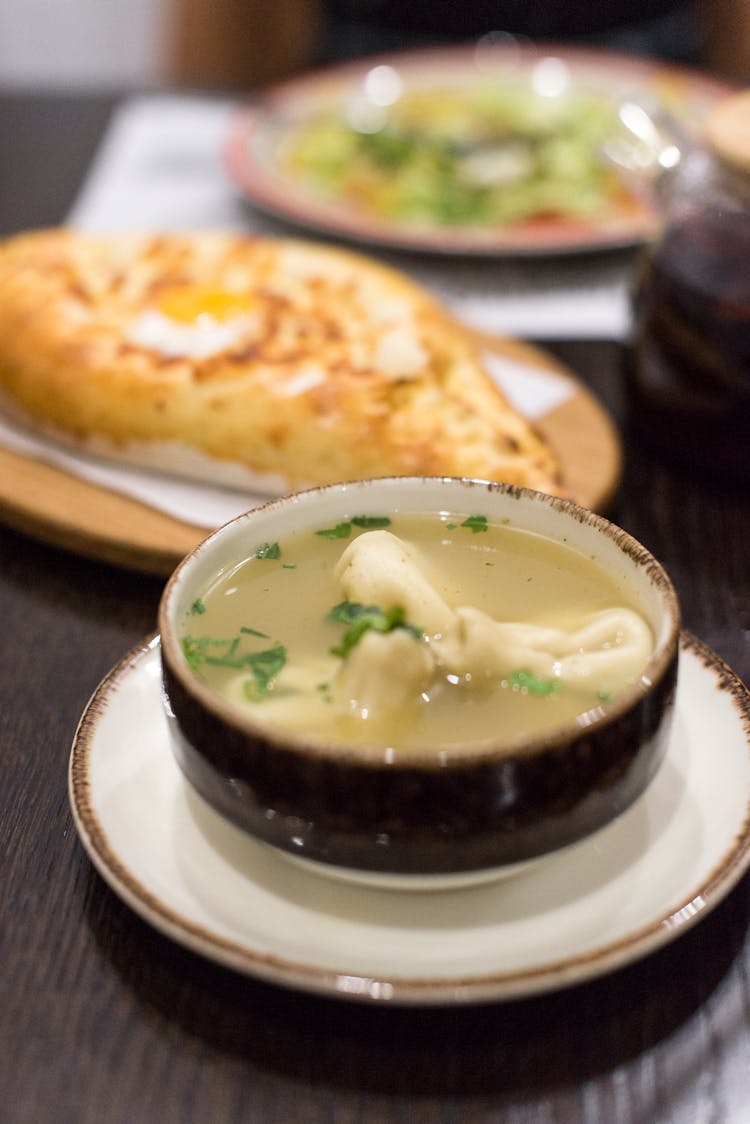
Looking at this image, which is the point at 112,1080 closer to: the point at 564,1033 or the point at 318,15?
the point at 564,1033

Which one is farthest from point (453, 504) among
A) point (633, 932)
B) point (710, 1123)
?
point (710, 1123)

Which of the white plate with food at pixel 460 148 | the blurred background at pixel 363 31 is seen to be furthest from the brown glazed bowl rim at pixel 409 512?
the blurred background at pixel 363 31

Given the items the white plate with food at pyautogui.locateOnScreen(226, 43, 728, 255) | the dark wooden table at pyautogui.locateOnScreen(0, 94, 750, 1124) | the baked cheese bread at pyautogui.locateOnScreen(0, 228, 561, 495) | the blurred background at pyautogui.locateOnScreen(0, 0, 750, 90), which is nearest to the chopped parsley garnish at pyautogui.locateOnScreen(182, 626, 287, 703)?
Answer: the dark wooden table at pyautogui.locateOnScreen(0, 94, 750, 1124)

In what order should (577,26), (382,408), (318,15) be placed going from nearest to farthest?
(382,408) < (577,26) < (318,15)

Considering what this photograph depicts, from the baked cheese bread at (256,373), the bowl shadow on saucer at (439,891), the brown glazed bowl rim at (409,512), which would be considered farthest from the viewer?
the baked cheese bread at (256,373)

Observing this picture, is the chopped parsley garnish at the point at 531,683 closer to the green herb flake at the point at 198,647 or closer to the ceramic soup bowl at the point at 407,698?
the ceramic soup bowl at the point at 407,698
